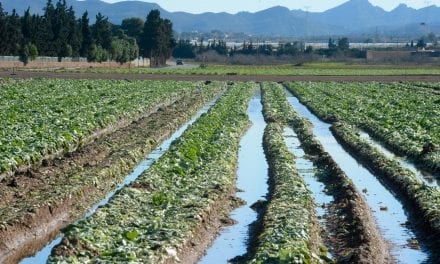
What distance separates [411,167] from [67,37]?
92.1 m

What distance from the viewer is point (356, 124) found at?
1334 inches

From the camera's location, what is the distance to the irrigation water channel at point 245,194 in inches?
506

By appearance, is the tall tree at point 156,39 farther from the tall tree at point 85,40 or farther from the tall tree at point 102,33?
the tall tree at point 85,40

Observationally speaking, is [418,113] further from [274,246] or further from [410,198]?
[274,246]

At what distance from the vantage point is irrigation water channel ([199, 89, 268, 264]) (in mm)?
12852

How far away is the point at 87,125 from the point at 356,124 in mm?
12022

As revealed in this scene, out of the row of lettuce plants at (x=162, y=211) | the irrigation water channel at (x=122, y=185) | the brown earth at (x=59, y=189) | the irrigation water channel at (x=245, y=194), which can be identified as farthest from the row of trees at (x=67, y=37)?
the row of lettuce plants at (x=162, y=211)

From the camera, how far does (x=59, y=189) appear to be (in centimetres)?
1650

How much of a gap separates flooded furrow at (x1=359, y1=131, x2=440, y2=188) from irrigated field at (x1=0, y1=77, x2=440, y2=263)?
3.5 inches

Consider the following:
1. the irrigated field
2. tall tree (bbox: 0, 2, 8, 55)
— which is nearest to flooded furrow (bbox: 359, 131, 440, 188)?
the irrigated field

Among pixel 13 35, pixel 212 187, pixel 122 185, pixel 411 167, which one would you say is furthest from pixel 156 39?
pixel 212 187

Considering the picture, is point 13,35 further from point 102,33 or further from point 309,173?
point 309,173

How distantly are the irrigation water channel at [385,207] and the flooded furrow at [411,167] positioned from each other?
1.14m

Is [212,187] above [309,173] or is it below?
above
